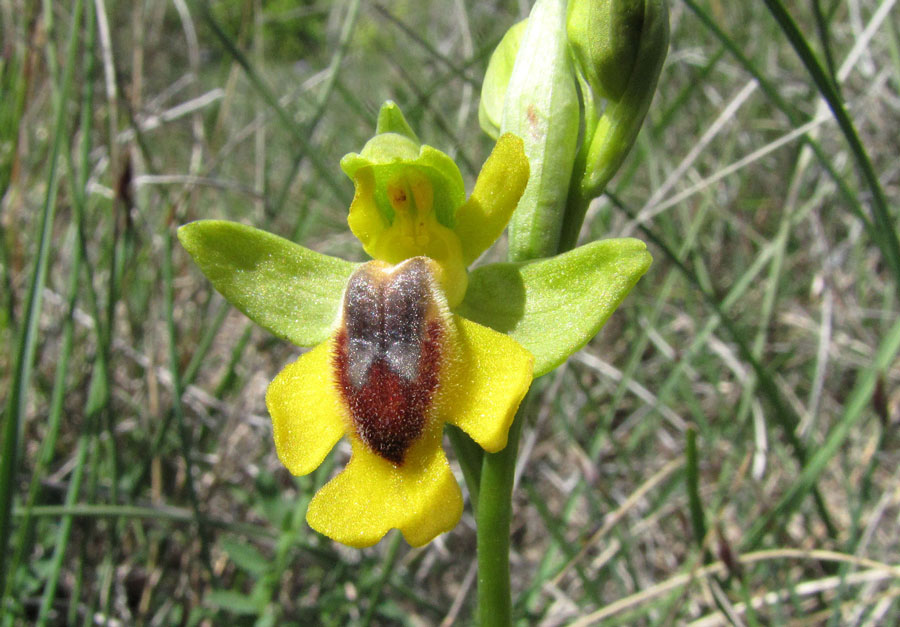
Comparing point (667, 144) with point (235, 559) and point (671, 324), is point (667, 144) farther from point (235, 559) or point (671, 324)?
point (235, 559)

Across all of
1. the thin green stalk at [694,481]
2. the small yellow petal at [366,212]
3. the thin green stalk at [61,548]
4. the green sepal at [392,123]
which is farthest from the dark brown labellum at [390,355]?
the thin green stalk at [61,548]

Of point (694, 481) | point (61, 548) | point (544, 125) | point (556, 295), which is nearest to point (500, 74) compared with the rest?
point (544, 125)

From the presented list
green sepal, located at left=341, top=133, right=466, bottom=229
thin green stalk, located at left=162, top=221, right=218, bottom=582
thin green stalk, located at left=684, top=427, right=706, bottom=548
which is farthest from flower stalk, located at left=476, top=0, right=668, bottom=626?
thin green stalk, located at left=162, top=221, right=218, bottom=582

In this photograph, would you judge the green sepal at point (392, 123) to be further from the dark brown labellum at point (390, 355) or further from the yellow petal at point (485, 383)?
the yellow petal at point (485, 383)

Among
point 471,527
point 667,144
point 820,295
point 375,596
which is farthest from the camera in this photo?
point 667,144

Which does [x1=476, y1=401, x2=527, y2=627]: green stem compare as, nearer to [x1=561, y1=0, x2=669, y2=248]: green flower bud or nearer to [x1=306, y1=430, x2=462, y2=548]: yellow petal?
[x1=306, y1=430, x2=462, y2=548]: yellow petal

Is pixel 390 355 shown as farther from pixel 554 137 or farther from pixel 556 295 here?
pixel 554 137

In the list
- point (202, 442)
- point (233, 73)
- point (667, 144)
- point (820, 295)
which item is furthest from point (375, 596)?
point (667, 144)
